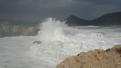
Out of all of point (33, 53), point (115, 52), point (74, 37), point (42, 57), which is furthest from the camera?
point (74, 37)

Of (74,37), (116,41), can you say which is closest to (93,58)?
(116,41)

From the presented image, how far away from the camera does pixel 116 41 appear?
3688cm

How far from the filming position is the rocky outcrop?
14947mm

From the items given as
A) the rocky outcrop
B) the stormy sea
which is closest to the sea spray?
the stormy sea

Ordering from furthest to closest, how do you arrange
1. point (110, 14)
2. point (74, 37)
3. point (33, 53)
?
point (110, 14) → point (74, 37) → point (33, 53)

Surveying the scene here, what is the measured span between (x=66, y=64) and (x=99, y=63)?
4.10ft

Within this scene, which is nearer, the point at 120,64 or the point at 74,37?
the point at 120,64

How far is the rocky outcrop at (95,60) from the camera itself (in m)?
14.9

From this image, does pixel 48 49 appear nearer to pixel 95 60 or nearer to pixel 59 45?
pixel 59 45

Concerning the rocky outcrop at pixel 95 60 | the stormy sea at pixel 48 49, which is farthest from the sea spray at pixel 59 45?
the rocky outcrop at pixel 95 60

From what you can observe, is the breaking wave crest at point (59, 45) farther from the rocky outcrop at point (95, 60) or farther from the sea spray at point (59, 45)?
the rocky outcrop at point (95, 60)

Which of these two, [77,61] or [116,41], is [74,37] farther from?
[77,61]

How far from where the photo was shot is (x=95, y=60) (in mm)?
15258

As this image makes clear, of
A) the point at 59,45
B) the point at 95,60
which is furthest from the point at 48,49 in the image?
the point at 95,60
